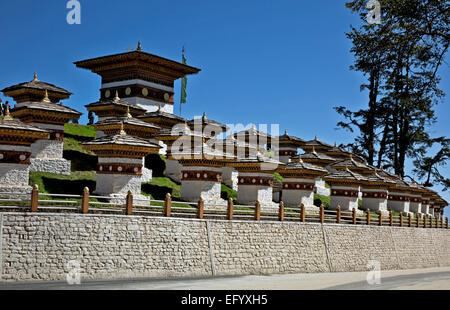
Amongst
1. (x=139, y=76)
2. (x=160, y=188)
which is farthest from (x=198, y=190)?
(x=139, y=76)

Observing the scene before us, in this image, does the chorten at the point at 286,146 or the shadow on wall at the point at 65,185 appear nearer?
the shadow on wall at the point at 65,185

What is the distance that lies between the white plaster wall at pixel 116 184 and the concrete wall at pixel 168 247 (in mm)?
3566

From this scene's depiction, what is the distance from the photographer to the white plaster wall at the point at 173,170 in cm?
3005

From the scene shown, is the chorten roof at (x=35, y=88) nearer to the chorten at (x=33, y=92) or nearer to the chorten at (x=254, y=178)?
the chorten at (x=33, y=92)

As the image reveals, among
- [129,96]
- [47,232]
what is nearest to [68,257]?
[47,232]

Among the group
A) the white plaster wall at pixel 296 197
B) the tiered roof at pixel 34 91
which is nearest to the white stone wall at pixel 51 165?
the tiered roof at pixel 34 91

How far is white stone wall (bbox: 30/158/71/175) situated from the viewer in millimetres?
25516

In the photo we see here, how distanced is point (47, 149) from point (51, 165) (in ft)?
3.44

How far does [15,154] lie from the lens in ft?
70.0

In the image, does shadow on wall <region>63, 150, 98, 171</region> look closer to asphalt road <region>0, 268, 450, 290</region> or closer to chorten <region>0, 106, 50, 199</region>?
chorten <region>0, 106, 50, 199</region>

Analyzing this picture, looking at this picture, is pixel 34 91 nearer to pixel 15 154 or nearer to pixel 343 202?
pixel 15 154

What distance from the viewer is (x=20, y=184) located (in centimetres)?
2139

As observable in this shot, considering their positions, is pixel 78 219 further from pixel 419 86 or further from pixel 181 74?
pixel 181 74
